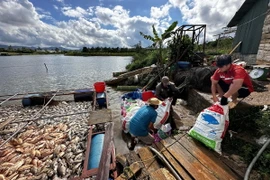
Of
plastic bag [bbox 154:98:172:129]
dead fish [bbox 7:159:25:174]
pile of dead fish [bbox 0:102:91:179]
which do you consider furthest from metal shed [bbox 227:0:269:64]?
dead fish [bbox 7:159:25:174]

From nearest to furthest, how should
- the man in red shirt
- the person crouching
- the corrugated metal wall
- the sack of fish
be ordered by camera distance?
the sack of fish < the man in red shirt < the person crouching < the corrugated metal wall

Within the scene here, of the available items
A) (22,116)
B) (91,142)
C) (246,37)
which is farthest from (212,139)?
(246,37)

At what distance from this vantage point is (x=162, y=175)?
2096mm

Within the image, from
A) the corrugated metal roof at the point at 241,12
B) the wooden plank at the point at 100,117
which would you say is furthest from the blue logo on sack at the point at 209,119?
the corrugated metal roof at the point at 241,12

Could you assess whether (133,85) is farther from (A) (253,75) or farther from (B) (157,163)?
(B) (157,163)

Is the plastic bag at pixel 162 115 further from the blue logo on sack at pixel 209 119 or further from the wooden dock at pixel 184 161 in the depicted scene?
the blue logo on sack at pixel 209 119

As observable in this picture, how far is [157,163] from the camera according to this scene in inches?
94.8

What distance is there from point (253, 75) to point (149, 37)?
19.8ft

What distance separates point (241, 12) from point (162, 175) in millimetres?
11767

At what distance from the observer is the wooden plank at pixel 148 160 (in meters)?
2.32

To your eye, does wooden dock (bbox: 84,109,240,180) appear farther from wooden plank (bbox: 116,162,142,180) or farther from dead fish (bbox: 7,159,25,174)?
dead fish (bbox: 7,159,25,174)

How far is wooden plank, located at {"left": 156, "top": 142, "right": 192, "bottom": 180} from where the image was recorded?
2059 mm

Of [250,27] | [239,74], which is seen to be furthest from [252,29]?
[239,74]

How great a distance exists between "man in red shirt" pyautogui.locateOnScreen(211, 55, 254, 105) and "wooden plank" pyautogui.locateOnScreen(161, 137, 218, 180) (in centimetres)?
96
